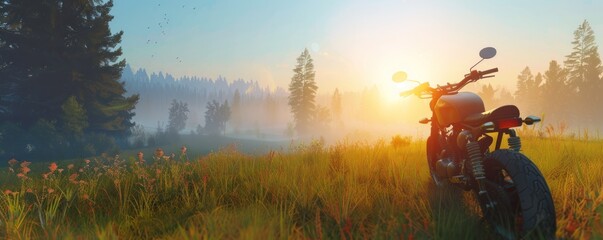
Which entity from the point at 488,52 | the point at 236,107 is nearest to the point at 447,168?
the point at 488,52

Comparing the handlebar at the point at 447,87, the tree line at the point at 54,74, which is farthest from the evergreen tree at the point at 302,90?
the handlebar at the point at 447,87

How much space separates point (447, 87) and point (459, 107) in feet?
2.73

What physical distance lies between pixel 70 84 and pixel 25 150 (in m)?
6.09

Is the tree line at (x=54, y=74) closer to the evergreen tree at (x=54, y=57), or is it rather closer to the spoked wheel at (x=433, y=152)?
the evergreen tree at (x=54, y=57)

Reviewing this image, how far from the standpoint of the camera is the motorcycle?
2.04 metres

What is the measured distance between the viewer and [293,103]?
199 feet

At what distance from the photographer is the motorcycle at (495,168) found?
2037 mm

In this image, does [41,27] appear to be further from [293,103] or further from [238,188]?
[293,103]

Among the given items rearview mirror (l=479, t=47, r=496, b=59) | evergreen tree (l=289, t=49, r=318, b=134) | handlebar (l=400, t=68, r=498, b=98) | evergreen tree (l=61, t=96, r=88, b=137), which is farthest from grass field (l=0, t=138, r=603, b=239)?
evergreen tree (l=289, t=49, r=318, b=134)

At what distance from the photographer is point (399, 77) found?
13.4 ft

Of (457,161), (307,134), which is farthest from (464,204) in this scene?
(307,134)

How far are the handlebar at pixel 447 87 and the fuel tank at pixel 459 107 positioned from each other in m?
0.41

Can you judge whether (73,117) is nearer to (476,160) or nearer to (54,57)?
(54,57)

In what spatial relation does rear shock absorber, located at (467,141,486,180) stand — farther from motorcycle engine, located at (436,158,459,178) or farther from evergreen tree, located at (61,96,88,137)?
evergreen tree, located at (61,96,88,137)
